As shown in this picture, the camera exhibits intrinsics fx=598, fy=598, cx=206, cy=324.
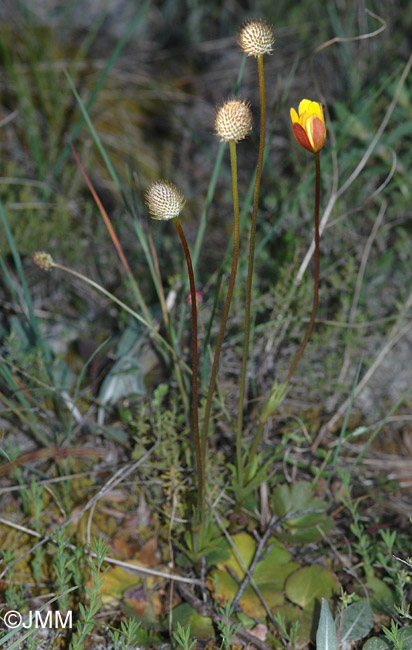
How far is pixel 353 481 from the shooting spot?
167 cm

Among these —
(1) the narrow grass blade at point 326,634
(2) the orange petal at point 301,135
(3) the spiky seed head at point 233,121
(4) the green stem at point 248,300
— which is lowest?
(1) the narrow grass blade at point 326,634

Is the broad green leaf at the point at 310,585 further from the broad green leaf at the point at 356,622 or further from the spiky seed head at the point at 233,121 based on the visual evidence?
the spiky seed head at the point at 233,121

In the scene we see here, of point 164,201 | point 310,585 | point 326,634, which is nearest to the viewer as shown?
point 164,201

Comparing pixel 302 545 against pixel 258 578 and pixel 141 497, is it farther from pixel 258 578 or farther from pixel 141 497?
pixel 141 497

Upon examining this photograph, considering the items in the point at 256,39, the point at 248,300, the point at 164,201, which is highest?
the point at 256,39

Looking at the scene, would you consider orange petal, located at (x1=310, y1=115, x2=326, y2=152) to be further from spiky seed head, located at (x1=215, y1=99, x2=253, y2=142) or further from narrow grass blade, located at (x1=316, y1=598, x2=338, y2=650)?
narrow grass blade, located at (x1=316, y1=598, x2=338, y2=650)

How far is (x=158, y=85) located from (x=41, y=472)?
2.08 m

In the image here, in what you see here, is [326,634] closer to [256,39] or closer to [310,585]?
[310,585]

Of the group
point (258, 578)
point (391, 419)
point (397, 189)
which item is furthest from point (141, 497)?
point (397, 189)

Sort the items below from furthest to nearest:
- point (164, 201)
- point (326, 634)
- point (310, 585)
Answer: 1. point (310, 585)
2. point (326, 634)
3. point (164, 201)

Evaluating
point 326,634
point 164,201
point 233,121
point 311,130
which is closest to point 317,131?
point 311,130

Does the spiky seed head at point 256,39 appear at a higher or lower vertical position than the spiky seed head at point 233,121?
higher

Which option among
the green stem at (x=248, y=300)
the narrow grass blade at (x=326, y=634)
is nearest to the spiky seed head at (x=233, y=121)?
the green stem at (x=248, y=300)

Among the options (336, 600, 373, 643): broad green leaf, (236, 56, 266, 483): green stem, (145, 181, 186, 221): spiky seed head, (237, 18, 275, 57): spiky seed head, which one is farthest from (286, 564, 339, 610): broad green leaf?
(237, 18, 275, 57): spiky seed head
